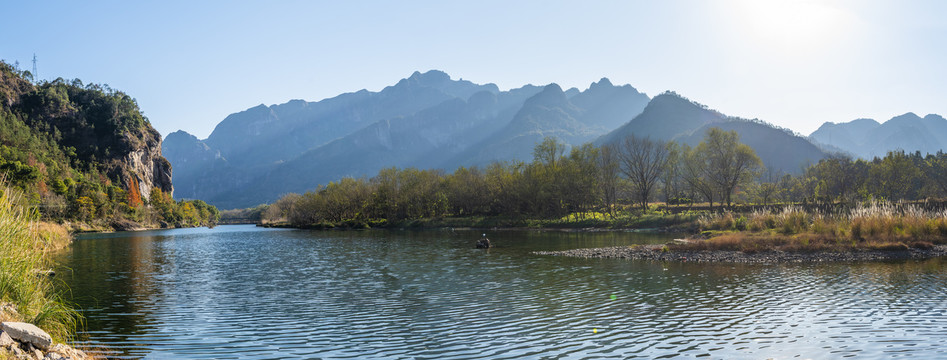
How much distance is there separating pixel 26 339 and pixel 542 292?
20613mm

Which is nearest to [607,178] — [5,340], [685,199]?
[685,199]

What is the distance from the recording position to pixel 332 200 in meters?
154

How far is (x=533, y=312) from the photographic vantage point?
70.8 feet

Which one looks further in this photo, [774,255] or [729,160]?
[729,160]

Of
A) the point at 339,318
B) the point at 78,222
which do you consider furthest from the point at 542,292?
the point at 78,222

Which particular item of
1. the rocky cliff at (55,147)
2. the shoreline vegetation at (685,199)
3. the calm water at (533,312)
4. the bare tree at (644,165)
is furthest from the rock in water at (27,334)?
the rocky cliff at (55,147)

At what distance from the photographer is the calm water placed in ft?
52.2

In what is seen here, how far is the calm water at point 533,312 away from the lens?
15914 mm

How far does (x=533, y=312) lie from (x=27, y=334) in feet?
54.0

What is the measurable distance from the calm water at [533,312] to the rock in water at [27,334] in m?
4.49

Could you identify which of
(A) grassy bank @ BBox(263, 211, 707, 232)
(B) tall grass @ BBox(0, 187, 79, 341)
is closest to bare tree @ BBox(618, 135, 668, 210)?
(A) grassy bank @ BBox(263, 211, 707, 232)

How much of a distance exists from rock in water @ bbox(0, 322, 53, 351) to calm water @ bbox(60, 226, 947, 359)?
14.7ft

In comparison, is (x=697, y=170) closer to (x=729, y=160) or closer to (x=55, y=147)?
(x=729, y=160)

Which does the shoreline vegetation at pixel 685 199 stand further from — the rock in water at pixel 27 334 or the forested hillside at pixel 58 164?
the forested hillside at pixel 58 164
